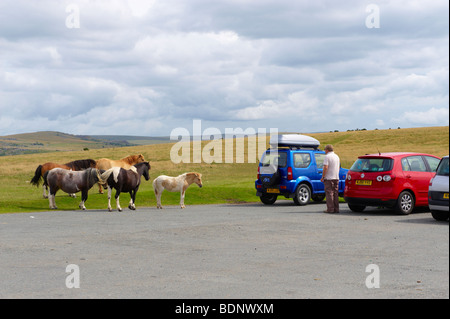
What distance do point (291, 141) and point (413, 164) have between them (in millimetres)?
6595

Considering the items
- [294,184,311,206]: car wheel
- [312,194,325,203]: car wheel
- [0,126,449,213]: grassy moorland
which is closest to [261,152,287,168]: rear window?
[294,184,311,206]: car wheel

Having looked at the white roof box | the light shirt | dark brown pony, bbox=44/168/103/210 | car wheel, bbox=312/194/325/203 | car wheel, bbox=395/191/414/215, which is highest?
the white roof box

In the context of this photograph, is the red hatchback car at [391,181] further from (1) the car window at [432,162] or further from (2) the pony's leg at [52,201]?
(2) the pony's leg at [52,201]

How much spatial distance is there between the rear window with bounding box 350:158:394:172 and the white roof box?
5432 millimetres

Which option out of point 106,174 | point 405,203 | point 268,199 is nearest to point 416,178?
point 405,203

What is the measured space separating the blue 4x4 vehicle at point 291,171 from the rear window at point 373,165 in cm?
454

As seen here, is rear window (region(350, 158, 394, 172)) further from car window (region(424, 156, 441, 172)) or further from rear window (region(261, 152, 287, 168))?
rear window (region(261, 152, 287, 168))

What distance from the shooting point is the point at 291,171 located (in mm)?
23125

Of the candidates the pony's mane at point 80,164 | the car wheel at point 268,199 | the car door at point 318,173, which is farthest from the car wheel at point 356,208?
the pony's mane at point 80,164

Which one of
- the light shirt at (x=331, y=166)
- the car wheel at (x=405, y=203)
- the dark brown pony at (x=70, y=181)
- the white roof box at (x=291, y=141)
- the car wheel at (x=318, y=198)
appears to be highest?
the white roof box at (x=291, y=141)

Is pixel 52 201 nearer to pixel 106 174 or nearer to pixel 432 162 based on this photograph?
pixel 106 174

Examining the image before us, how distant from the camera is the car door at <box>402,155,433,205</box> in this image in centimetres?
1828

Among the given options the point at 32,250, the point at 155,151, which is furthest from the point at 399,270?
the point at 155,151

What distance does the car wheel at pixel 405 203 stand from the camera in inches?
712
